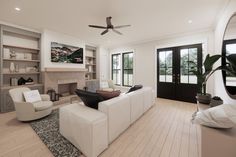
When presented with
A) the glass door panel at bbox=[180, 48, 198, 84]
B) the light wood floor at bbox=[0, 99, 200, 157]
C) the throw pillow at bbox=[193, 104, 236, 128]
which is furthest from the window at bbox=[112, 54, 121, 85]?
the throw pillow at bbox=[193, 104, 236, 128]

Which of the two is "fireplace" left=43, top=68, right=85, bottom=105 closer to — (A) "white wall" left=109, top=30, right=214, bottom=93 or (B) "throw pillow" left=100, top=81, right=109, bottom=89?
(B) "throw pillow" left=100, top=81, right=109, bottom=89

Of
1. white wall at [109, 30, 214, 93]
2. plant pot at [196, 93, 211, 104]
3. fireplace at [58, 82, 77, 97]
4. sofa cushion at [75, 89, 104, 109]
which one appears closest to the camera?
sofa cushion at [75, 89, 104, 109]

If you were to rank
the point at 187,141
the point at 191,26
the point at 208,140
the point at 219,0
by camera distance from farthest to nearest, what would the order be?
the point at 191,26
the point at 219,0
the point at 187,141
the point at 208,140

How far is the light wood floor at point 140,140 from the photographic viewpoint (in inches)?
73.9

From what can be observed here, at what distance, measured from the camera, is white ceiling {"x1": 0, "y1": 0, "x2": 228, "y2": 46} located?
2.75 m

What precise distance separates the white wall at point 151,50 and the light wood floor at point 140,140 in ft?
9.40

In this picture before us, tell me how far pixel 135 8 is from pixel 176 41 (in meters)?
2.92

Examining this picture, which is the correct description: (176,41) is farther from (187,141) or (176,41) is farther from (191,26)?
(187,141)

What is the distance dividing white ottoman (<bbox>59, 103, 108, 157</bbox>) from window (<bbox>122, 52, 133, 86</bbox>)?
5083mm

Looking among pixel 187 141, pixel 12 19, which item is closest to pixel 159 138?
pixel 187 141

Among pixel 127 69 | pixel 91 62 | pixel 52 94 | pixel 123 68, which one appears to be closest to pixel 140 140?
pixel 52 94

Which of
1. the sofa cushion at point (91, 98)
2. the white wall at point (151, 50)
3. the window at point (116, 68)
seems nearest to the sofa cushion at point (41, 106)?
the sofa cushion at point (91, 98)

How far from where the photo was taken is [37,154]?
6.07 feet

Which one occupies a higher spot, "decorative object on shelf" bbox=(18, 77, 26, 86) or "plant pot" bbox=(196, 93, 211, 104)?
"decorative object on shelf" bbox=(18, 77, 26, 86)
